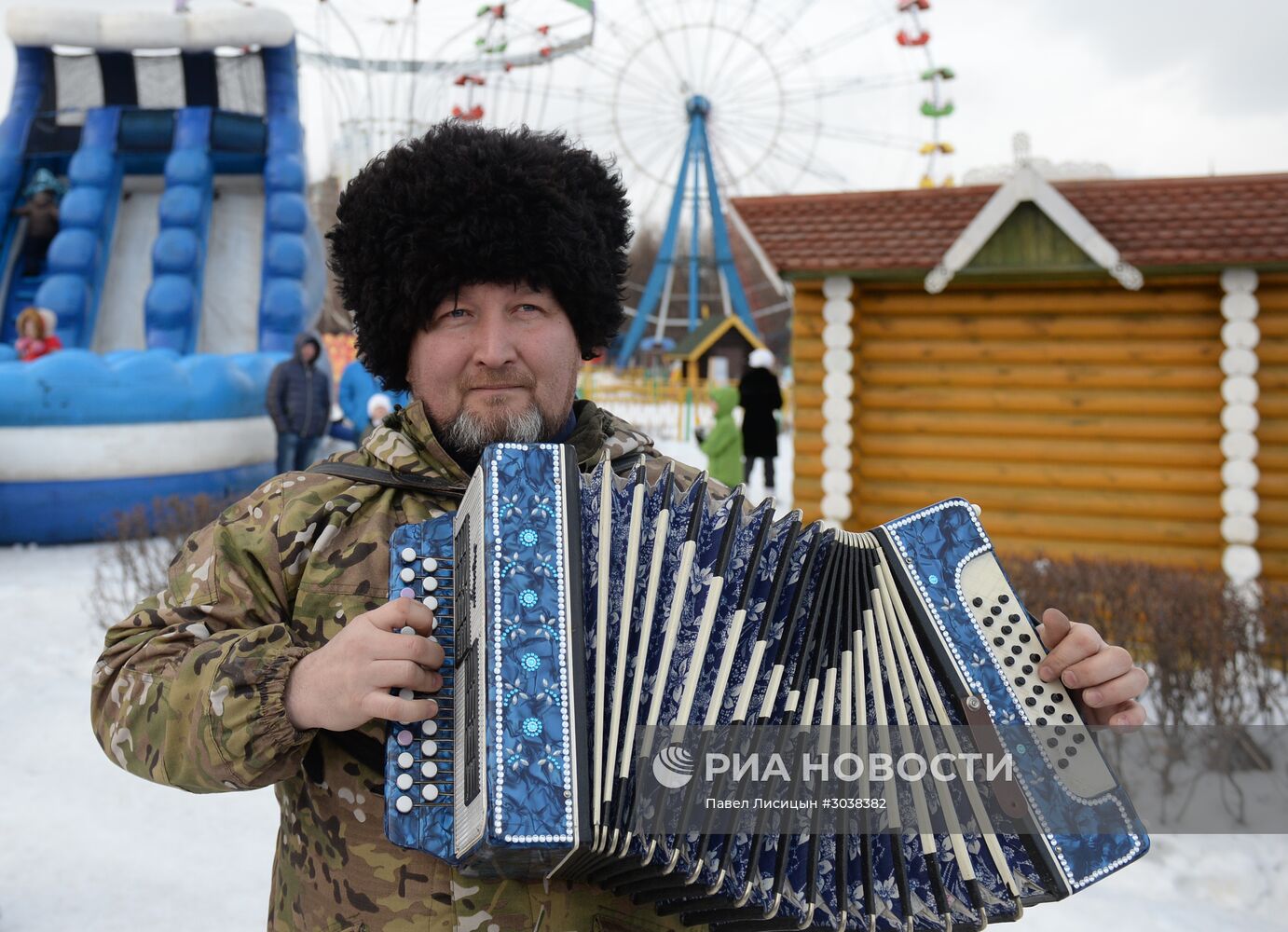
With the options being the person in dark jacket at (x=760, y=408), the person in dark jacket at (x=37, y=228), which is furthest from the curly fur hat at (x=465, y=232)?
the person in dark jacket at (x=37, y=228)

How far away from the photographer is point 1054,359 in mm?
5547

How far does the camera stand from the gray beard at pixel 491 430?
1392 mm

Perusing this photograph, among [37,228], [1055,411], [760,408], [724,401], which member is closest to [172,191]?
[37,228]

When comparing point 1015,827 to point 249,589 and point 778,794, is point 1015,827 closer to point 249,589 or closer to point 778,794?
point 778,794

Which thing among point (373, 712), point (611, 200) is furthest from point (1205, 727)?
point (373, 712)

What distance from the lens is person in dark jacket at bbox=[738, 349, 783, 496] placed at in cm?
900

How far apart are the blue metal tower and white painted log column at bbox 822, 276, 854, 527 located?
18.2 metres

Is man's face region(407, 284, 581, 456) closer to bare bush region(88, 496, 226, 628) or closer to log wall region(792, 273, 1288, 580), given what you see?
bare bush region(88, 496, 226, 628)

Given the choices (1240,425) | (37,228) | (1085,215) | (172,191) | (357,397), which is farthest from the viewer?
(37,228)

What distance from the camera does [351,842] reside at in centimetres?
129

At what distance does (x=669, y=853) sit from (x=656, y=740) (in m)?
0.13

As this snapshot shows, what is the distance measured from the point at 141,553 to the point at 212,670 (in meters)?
4.69

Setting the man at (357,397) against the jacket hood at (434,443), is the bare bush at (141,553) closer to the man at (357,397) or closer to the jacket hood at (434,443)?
the man at (357,397)

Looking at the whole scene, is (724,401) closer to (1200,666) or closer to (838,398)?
(838,398)
